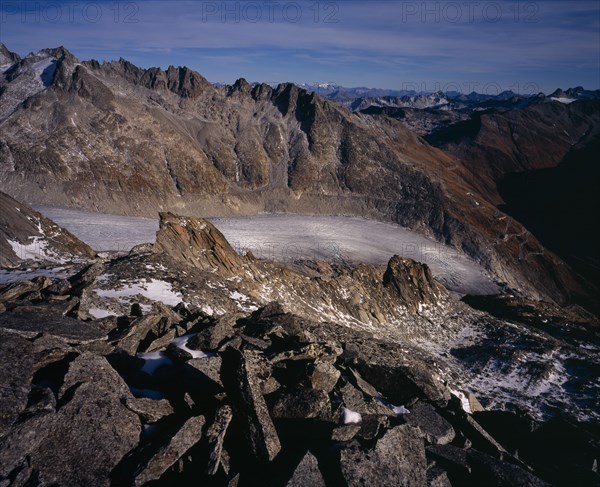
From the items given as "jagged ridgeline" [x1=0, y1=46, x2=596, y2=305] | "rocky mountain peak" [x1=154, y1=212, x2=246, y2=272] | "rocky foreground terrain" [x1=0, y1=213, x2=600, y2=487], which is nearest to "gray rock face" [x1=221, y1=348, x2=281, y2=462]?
"rocky foreground terrain" [x1=0, y1=213, x2=600, y2=487]

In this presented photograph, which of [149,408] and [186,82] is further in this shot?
[186,82]

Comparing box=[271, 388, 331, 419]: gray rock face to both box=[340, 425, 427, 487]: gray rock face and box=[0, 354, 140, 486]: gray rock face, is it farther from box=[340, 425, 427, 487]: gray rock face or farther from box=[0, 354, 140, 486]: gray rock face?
box=[0, 354, 140, 486]: gray rock face

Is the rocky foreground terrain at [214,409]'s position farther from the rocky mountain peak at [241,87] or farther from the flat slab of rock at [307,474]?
the rocky mountain peak at [241,87]

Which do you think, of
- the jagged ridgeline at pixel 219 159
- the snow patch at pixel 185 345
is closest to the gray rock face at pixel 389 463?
the snow patch at pixel 185 345

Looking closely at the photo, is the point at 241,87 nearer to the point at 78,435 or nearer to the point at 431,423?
the point at 431,423

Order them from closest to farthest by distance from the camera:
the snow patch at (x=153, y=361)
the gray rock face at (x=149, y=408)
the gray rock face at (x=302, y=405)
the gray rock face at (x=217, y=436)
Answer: the gray rock face at (x=217, y=436) → the gray rock face at (x=149, y=408) → the gray rock face at (x=302, y=405) → the snow patch at (x=153, y=361)

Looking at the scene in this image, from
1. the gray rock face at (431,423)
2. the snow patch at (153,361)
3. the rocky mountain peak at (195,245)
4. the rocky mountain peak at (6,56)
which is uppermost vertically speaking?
the rocky mountain peak at (6,56)

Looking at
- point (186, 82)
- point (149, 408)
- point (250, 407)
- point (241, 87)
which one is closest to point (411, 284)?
point (250, 407)
